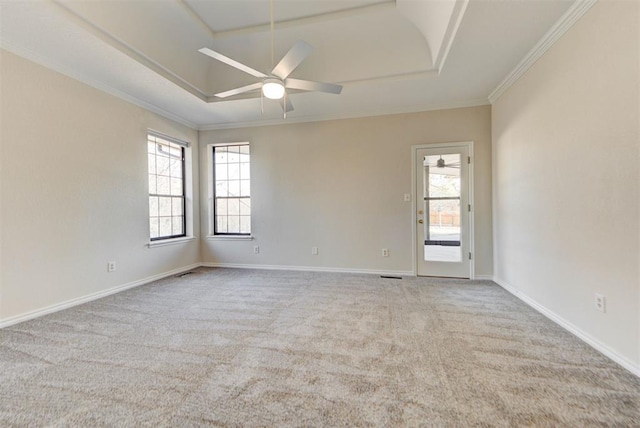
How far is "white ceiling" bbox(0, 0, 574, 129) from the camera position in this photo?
234cm

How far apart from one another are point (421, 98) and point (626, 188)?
265 centimetres

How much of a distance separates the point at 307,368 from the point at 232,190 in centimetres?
385

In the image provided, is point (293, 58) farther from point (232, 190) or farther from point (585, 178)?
point (232, 190)

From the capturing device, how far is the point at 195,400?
5.05 feet

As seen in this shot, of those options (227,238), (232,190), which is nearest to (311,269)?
(227,238)

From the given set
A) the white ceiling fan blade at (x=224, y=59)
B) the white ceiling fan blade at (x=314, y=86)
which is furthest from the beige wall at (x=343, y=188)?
the white ceiling fan blade at (x=224, y=59)

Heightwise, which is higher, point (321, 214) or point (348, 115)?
point (348, 115)

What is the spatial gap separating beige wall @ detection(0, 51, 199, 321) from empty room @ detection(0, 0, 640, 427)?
23mm

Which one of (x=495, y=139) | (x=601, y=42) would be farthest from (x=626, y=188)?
(x=495, y=139)

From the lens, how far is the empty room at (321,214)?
1680 mm

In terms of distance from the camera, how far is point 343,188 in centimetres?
448

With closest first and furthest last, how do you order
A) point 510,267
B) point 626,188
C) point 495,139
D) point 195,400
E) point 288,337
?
point 195,400, point 626,188, point 288,337, point 510,267, point 495,139

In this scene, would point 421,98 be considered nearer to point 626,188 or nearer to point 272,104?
point 272,104

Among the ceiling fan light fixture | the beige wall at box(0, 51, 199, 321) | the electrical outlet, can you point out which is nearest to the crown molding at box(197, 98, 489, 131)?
the beige wall at box(0, 51, 199, 321)
